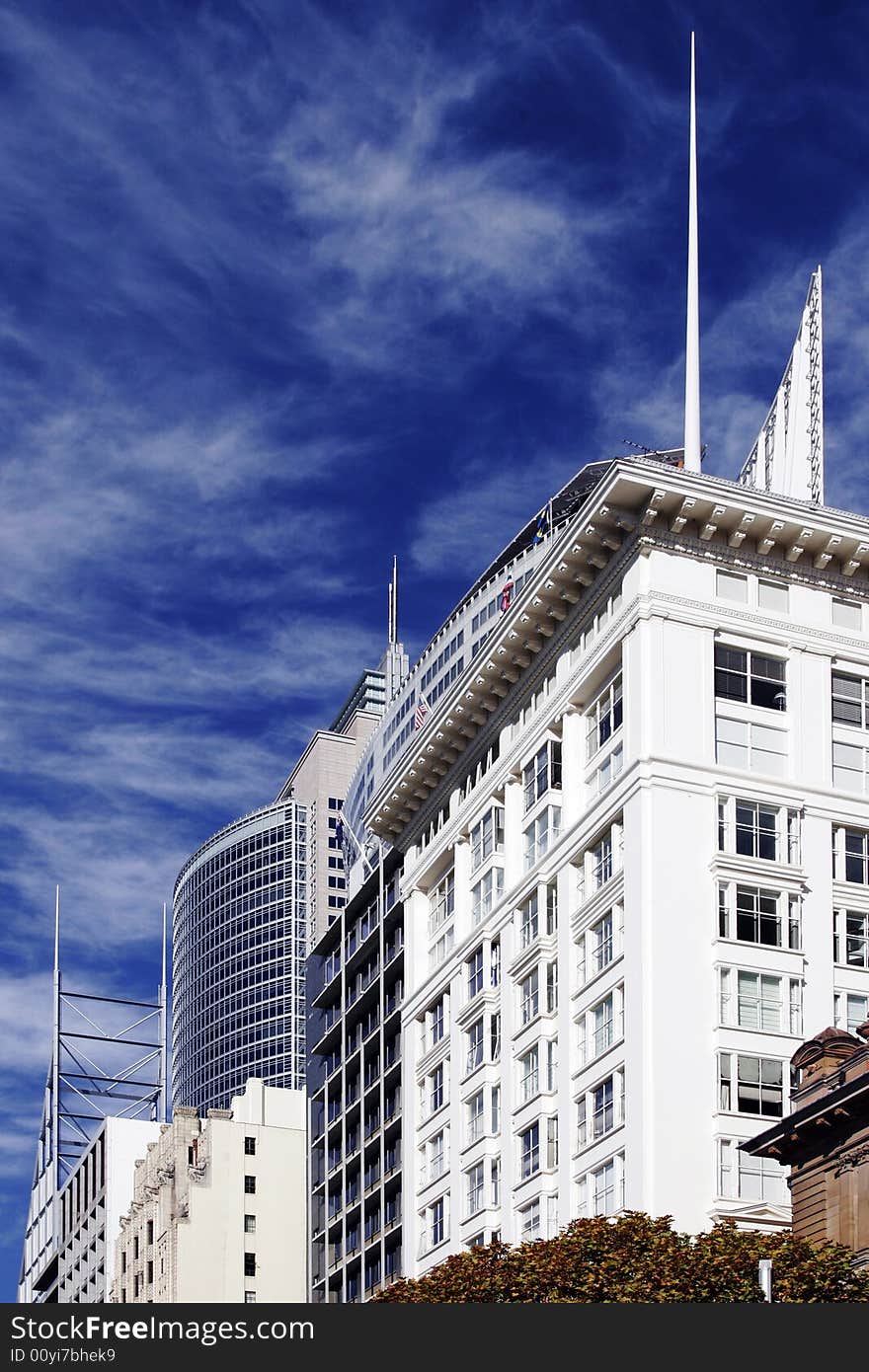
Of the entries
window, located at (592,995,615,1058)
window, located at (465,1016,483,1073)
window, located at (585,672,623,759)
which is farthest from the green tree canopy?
window, located at (465,1016,483,1073)

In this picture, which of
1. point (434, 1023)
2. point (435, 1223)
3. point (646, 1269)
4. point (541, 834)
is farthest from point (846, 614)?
point (646, 1269)

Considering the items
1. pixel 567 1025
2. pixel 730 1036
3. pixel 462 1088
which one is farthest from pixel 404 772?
pixel 730 1036

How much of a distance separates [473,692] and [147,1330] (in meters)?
65.8

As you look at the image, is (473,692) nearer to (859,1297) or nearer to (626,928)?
(626,928)

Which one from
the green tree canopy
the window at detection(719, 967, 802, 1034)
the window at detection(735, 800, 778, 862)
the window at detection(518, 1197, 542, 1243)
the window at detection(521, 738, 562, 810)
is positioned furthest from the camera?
the window at detection(521, 738, 562, 810)

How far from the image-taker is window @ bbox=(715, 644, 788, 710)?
8588 centimetres

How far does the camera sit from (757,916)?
81.9 meters

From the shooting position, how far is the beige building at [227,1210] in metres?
160

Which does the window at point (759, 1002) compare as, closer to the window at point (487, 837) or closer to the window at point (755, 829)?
the window at point (755, 829)

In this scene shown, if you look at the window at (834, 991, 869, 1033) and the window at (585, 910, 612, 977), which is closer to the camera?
the window at (834, 991, 869, 1033)

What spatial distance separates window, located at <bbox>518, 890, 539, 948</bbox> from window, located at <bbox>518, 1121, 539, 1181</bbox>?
8.09 metres

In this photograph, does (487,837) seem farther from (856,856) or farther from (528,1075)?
(856,856)

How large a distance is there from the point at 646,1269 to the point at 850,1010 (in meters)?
25.1

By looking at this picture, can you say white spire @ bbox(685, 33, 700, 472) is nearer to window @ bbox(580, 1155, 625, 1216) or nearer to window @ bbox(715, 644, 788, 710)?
window @ bbox(715, 644, 788, 710)
